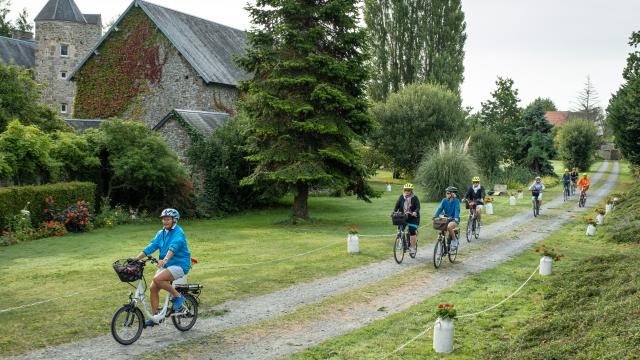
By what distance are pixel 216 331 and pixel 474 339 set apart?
14.0ft

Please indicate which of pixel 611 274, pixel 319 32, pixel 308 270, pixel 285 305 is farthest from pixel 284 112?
pixel 611 274

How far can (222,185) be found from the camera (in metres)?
28.8

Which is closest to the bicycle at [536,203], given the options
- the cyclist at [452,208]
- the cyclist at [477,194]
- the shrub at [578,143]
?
the cyclist at [477,194]

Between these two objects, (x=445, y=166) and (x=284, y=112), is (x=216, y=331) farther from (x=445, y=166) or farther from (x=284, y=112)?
(x=445, y=166)

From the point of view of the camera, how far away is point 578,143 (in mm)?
69875

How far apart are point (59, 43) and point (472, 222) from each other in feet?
155

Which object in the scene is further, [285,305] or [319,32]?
[319,32]

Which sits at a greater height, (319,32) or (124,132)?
(319,32)

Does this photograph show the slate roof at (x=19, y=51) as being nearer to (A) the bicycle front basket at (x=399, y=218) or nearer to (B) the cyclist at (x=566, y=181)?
(B) the cyclist at (x=566, y=181)

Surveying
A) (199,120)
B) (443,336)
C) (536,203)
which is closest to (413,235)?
(443,336)

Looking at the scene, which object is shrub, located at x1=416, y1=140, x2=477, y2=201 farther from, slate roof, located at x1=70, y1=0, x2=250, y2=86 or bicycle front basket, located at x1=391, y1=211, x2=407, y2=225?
bicycle front basket, located at x1=391, y1=211, x2=407, y2=225

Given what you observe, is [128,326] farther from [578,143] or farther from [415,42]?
[578,143]

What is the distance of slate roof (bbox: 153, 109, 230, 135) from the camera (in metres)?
29.3

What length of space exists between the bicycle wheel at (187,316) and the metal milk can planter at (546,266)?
8.68 m
